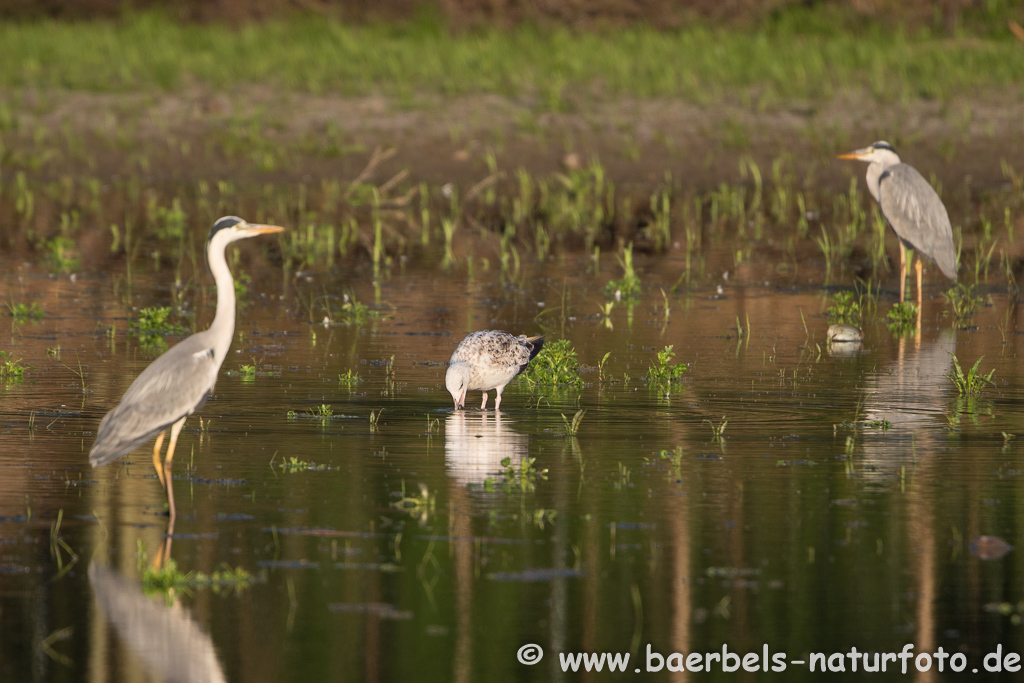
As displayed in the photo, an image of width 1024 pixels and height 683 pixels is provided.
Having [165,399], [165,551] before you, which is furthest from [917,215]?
[165,551]

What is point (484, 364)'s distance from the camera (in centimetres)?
934

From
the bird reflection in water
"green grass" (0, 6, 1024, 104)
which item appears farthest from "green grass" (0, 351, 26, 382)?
"green grass" (0, 6, 1024, 104)

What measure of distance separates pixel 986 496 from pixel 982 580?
1269 mm

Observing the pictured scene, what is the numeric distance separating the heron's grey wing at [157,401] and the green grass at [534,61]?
17.3 meters

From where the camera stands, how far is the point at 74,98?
81.5ft

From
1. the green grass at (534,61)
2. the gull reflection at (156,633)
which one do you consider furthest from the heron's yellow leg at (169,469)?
the green grass at (534,61)

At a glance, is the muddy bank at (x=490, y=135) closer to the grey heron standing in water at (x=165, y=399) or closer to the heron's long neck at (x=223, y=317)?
the heron's long neck at (x=223, y=317)

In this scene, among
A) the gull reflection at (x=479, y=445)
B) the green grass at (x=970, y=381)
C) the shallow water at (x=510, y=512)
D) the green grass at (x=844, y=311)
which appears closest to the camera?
the shallow water at (x=510, y=512)

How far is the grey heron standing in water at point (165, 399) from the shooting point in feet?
23.0

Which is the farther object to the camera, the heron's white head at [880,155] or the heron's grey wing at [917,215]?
the heron's white head at [880,155]

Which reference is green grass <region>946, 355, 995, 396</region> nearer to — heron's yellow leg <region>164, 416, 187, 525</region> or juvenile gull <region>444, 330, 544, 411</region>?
juvenile gull <region>444, 330, 544, 411</region>

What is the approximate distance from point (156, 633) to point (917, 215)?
1021 cm

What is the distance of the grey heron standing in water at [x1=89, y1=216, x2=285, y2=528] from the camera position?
7004mm

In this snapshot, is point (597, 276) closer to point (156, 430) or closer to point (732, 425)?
point (732, 425)
